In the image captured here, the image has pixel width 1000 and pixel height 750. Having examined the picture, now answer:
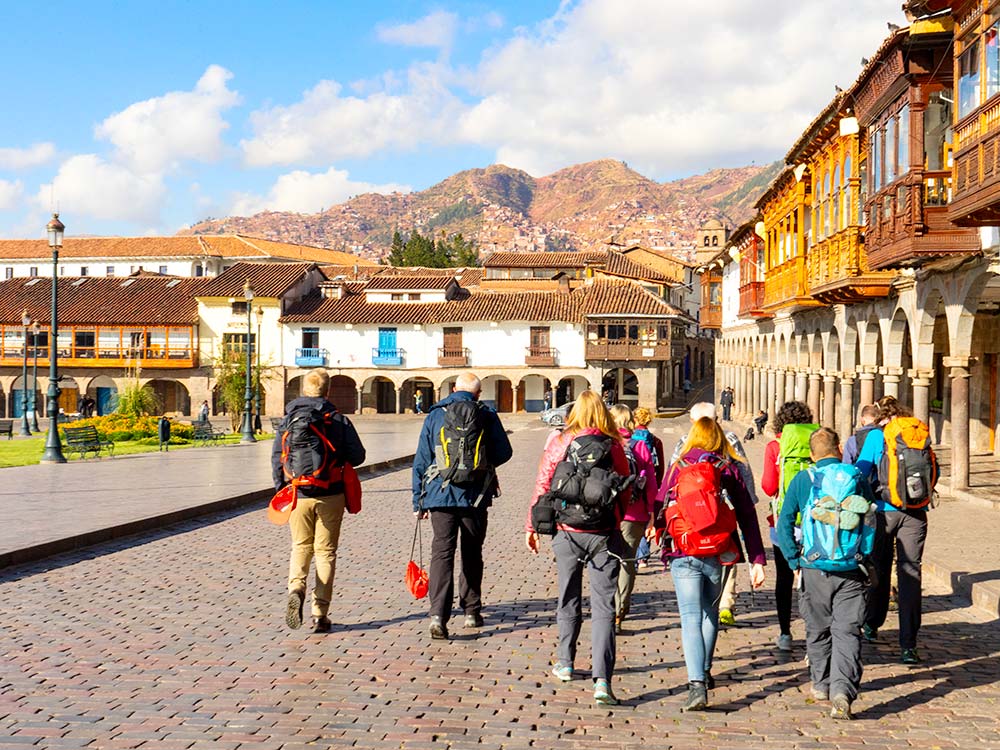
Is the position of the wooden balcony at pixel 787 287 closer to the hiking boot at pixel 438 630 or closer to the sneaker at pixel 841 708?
the hiking boot at pixel 438 630

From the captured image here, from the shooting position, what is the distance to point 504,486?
1934cm

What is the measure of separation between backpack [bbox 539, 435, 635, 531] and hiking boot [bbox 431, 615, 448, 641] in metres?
1.61

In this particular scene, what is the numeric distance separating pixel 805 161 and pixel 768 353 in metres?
13.6

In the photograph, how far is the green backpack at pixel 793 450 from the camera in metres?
7.21

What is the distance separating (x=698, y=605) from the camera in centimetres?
575

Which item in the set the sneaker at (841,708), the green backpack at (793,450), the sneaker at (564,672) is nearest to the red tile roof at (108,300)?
the green backpack at (793,450)

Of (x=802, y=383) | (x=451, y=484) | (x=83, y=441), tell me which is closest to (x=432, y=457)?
(x=451, y=484)

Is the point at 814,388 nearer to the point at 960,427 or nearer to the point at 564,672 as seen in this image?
the point at 960,427

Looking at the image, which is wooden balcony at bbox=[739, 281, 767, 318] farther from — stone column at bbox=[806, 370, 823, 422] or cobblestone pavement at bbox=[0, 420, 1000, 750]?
cobblestone pavement at bbox=[0, 420, 1000, 750]

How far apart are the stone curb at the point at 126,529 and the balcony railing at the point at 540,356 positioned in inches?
1645

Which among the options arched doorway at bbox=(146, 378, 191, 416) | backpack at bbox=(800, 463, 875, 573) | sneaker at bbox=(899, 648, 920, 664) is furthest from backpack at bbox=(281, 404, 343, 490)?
arched doorway at bbox=(146, 378, 191, 416)

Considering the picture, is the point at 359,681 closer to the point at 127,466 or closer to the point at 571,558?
the point at 571,558

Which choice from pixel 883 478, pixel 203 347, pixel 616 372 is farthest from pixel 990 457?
pixel 203 347

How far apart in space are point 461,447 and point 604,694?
6.84ft
